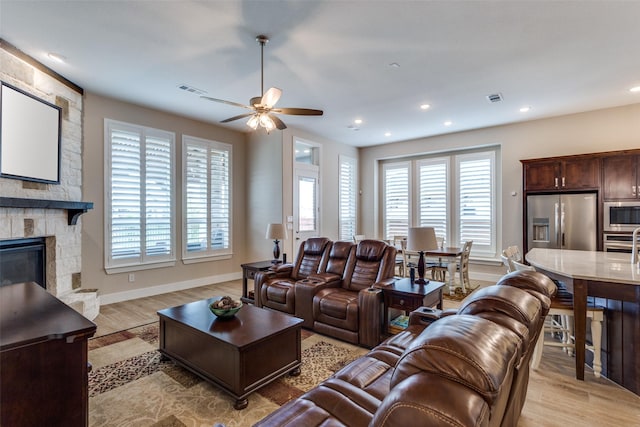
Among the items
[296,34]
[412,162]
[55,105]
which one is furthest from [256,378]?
[412,162]

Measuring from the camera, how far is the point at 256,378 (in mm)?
2271

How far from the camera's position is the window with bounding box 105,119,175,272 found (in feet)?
15.6

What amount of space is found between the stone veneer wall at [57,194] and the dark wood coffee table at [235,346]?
6.68ft

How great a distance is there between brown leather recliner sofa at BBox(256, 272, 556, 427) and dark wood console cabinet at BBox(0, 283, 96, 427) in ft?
2.59

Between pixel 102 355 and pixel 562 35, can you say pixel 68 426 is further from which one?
pixel 562 35

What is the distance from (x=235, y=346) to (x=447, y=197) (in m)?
6.16

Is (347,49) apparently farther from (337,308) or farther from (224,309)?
(224,309)

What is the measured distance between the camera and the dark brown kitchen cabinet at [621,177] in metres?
4.61

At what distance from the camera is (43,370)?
1.16 meters

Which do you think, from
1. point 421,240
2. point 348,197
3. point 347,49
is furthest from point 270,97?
point 348,197

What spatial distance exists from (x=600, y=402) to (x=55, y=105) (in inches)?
249

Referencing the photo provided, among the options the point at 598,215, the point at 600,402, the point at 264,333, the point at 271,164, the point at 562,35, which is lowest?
the point at 600,402

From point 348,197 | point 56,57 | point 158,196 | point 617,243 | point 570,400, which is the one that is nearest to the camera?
point 570,400

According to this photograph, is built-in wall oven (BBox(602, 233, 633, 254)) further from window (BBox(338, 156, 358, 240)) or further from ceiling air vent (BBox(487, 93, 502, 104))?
window (BBox(338, 156, 358, 240))
